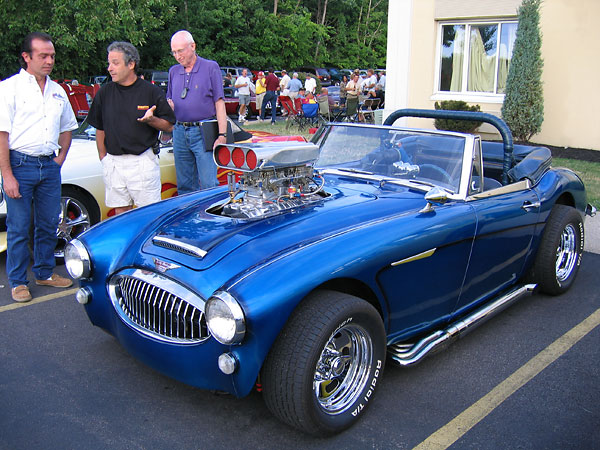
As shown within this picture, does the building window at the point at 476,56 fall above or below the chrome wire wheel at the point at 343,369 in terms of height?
above

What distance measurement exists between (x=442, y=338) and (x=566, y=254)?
199 cm

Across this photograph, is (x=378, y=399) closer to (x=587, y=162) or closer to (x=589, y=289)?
(x=589, y=289)

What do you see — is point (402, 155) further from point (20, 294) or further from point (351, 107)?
point (351, 107)

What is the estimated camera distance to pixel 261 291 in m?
2.39

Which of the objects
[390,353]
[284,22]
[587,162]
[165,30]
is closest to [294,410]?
[390,353]

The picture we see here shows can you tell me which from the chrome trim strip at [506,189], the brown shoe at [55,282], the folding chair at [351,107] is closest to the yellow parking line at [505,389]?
the chrome trim strip at [506,189]

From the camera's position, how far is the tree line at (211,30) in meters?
19.1

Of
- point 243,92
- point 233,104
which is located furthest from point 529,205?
point 233,104

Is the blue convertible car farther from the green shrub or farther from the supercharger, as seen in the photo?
the green shrub

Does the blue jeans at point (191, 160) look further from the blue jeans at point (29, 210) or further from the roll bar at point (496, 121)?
the roll bar at point (496, 121)

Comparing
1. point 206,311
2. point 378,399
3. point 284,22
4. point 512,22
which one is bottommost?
point 378,399

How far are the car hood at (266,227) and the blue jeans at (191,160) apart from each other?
1.87 metres

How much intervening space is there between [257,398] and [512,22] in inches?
455

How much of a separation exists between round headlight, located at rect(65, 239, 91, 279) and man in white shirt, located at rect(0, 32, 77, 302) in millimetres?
1173
